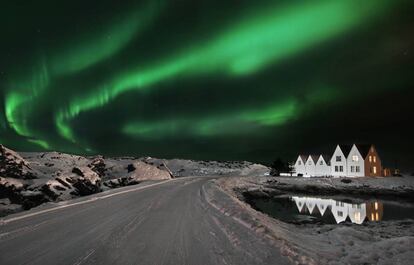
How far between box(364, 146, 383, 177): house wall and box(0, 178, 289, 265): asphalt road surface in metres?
63.7

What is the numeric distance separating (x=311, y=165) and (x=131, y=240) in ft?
273

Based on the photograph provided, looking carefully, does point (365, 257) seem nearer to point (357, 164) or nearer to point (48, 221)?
point (48, 221)

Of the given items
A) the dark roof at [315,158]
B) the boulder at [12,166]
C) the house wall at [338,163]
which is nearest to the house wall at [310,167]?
the dark roof at [315,158]

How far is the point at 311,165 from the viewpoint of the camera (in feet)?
277

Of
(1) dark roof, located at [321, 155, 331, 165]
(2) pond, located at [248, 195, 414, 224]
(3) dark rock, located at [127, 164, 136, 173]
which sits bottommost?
(2) pond, located at [248, 195, 414, 224]

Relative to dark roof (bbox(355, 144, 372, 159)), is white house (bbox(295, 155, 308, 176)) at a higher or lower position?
lower

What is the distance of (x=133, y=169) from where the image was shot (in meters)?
43.9

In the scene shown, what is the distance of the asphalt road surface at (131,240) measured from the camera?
6.40 metres

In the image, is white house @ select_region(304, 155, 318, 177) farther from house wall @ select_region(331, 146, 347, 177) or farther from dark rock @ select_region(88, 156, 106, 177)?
dark rock @ select_region(88, 156, 106, 177)

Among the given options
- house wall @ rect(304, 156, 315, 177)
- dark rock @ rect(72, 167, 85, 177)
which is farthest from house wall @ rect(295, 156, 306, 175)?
dark rock @ rect(72, 167, 85, 177)

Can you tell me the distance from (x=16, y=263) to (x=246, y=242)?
17.4ft

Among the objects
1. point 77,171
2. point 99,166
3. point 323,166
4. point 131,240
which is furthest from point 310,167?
point 131,240

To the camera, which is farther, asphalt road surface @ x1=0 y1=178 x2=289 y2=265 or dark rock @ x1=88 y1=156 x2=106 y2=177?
dark rock @ x1=88 y1=156 x2=106 y2=177

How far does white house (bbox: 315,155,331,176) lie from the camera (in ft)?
254
